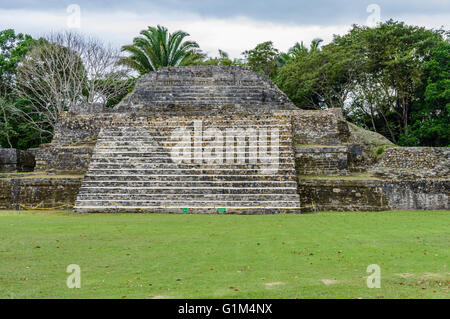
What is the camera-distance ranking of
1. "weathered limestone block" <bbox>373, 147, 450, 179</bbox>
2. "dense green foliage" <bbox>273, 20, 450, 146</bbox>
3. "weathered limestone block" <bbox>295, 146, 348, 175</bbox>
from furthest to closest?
"dense green foliage" <bbox>273, 20, 450, 146</bbox> → "weathered limestone block" <bbox>295, 146, 348, 175</bbox> → "weathered limestone block" <bbox>373, 147, 450, 179</bbox>

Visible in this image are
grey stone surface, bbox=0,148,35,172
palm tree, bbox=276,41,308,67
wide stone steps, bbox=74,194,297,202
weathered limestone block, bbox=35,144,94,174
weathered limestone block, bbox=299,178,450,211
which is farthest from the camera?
palm tree, bbox=276,41,308,67

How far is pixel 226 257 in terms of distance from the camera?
600 centimetres

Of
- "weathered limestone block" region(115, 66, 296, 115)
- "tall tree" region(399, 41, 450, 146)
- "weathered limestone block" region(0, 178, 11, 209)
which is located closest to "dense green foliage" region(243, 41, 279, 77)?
"tall tree" region(399, 41, 450, 146)

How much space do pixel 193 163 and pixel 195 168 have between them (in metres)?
0.25

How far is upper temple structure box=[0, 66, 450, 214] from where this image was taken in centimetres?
1177

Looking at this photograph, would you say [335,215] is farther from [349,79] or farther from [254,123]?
[349,79]

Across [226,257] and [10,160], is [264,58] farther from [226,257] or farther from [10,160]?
[226,257]

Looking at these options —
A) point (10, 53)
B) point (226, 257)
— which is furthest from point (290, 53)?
point (226, 257)

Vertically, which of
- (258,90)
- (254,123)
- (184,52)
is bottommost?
(254,123)

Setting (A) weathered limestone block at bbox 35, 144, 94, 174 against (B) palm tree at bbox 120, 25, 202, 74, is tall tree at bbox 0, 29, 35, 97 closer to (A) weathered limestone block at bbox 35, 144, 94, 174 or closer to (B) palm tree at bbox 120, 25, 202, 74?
(B) palm tree at bbox 120, 25, 202, 74

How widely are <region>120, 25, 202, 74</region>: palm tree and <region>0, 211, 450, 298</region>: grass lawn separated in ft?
69.0

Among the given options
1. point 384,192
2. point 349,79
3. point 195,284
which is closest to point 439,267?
point 195,284

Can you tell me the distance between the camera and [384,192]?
11.9m

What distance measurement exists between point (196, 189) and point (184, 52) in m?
20.2
